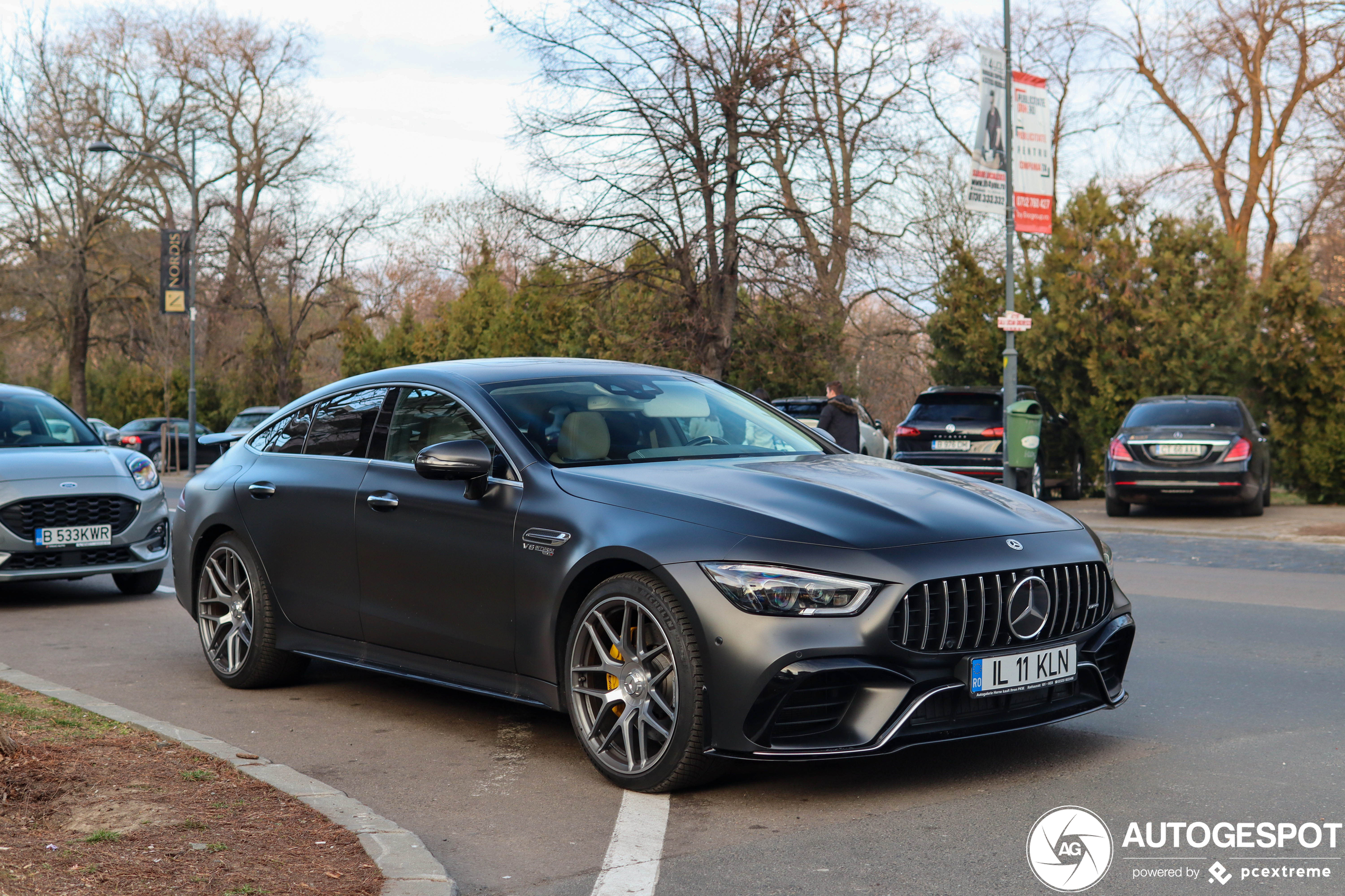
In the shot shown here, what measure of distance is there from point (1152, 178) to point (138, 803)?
3553 centimetres

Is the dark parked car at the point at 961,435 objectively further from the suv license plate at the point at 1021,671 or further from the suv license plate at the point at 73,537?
the suv license plate at the point at 1021,671

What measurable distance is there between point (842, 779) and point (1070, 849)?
107cm

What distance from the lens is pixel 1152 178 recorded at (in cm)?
3625

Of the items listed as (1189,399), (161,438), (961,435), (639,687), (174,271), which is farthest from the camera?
(161,438)

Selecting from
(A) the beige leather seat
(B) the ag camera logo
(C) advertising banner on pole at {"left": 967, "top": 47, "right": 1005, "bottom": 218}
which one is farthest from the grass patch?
(C) advertising banner on pole at {"left": 967, "top": 47, "right": 1005, "bottom": 218}

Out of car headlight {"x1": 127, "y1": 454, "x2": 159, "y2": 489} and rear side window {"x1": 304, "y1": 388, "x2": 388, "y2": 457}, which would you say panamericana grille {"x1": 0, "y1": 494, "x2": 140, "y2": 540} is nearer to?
car headlight {"x1": 127, "y1": 454, "x2": 159, "y2": 489}

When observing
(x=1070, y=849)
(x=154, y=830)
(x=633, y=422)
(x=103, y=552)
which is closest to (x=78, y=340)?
(x=103, y=552)

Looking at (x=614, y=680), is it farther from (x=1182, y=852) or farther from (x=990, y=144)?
(x=990, y=144)

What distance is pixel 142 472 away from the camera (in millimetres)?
10969

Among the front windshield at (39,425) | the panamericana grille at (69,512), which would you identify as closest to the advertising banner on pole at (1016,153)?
the front windshield at (39,425)

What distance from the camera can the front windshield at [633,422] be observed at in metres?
5.76

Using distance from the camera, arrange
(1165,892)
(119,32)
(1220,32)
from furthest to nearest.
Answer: (119,32) → (1220,32) → (1165,892)

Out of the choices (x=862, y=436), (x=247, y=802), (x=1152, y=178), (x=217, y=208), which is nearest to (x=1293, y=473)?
(x=862, y=436)

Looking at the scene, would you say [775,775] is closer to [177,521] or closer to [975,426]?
[177,521]
